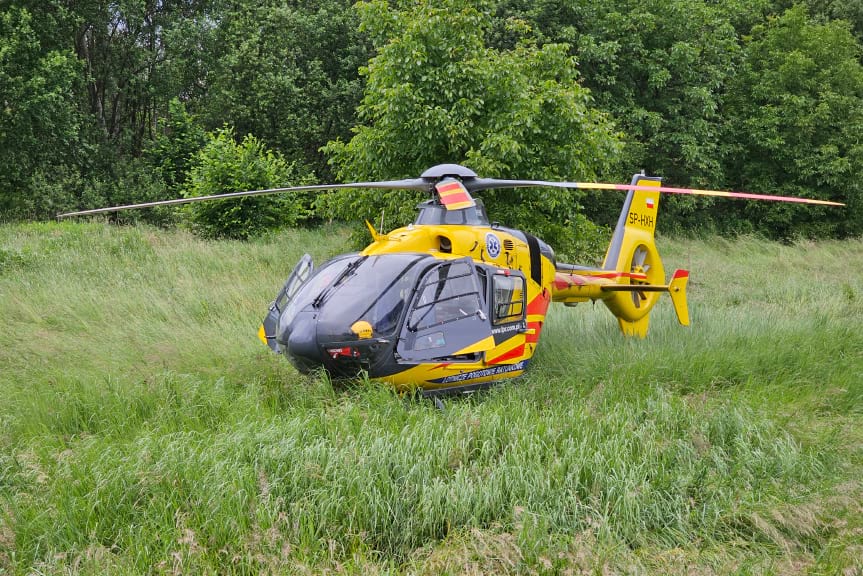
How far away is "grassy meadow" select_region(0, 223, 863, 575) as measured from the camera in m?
4.09

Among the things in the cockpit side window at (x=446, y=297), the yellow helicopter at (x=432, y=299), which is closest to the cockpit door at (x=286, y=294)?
the yellow helicopter at (x=432, y=299)

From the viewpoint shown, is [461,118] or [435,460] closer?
[435,460]

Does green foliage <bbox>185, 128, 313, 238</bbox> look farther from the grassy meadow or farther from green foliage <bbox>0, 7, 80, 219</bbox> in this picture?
the grassy meadow

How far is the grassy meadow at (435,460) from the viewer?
13.4 ft

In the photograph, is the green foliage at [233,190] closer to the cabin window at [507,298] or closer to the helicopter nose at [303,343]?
the cabin window at [507,298]

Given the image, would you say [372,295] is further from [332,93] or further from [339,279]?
[332,93]

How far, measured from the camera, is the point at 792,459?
17.5 ft

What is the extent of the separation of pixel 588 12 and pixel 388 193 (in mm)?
14183

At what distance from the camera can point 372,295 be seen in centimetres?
636

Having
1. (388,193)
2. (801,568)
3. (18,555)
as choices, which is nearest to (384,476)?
(18,555)

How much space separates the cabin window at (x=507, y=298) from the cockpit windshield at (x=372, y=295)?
821 mm

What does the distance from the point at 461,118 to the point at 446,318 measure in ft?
24.2

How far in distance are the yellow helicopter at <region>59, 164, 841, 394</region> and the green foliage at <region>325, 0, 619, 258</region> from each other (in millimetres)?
4991

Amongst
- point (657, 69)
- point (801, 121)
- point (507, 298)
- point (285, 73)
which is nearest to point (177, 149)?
point (285, 73)
